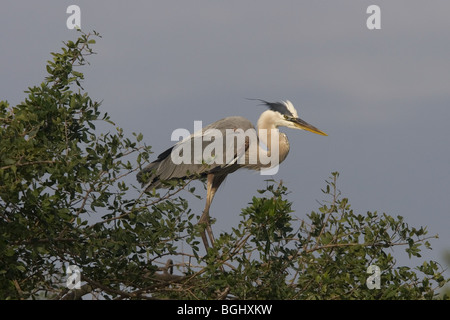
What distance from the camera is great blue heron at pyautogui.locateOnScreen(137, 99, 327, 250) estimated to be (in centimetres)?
1012

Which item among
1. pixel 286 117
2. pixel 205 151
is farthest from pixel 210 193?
pixel 286 117

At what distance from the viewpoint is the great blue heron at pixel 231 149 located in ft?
33.2

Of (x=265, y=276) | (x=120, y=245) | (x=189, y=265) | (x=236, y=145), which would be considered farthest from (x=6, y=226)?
(x=236, y=145)

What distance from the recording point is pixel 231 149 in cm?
1020

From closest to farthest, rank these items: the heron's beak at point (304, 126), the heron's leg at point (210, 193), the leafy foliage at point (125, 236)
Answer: the leafy foliage at point (125, 236)
the heron's leg at point (210, 193)
the heron's beak at point (304, 126)

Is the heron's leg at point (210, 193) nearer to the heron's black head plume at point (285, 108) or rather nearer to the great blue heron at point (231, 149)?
the great blue heron at point (231, 149)

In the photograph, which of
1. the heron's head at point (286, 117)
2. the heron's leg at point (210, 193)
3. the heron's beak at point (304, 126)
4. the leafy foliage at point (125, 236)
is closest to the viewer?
the leafy foliage at point (125, 236)

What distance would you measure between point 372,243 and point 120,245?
2306 mm

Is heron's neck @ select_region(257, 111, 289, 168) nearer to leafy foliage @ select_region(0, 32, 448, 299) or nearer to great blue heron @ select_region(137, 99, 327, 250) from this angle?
great blue heron @ select_region(137, 99, 327, 250)

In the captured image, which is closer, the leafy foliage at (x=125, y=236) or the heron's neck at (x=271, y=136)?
the leafy foliage at (x=125, y=236)

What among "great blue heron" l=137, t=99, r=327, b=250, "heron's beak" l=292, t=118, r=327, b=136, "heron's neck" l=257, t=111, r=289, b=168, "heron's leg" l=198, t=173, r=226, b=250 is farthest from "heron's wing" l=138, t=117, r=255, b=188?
"heron's beak" l=292, t=118, r=327, b=136

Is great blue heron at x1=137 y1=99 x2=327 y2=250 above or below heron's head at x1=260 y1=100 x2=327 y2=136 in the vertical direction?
below

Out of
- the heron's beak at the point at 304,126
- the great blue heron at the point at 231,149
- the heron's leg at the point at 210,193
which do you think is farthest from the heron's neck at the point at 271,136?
the heron's leg at the point at 210,193
